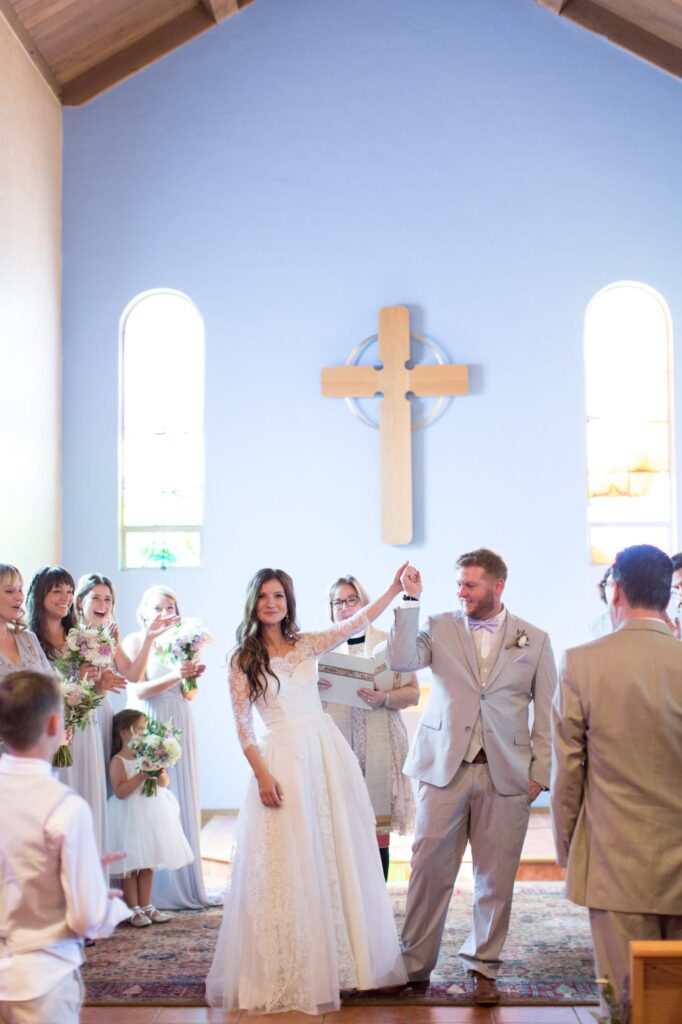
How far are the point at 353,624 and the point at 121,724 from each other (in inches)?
70.6

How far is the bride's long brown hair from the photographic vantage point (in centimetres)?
438

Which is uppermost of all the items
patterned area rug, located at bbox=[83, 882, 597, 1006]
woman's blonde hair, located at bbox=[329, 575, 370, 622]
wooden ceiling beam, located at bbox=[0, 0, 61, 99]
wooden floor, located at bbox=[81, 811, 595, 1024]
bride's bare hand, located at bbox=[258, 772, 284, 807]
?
wooden ceiling beam, located at bbox=[0, 0, 61, 99]

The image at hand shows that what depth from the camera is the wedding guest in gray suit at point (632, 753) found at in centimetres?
313

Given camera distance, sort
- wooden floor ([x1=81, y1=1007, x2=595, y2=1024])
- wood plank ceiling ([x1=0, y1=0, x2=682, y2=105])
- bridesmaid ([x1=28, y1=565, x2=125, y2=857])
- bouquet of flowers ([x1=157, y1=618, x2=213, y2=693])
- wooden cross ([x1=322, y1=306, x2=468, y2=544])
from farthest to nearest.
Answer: wooden cross ([x1=322, y1=306, x2=468, y2=544]) → wood plank ceiling ([x1=0, y1=0, x2=682, y2=105]) → bouquet of flowers ([x1=157, y1=618, x2=213, y2=693]) → bridesmaid ([x1=28, y1=565, x2=125, y2=857]) → wooden floor ([x1=81, y1=1007, x2=595, y2=1024])

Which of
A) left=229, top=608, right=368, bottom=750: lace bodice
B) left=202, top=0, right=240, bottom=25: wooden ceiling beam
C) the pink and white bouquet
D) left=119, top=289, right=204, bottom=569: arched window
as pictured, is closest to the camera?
left=229, top=608, right=368, bottom=750: lace bodice

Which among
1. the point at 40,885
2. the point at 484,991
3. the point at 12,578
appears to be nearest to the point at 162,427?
the point at 12,578

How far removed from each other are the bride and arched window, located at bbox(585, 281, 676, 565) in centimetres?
407

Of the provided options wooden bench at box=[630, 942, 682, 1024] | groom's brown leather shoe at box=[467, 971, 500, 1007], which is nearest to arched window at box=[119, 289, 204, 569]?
groom's brown leather shoe at box=[467, 971, 500, 1007]

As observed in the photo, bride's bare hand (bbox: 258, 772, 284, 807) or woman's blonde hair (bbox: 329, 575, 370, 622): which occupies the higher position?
woman's blonde hair (bbox: 329, 575, 370, 622)

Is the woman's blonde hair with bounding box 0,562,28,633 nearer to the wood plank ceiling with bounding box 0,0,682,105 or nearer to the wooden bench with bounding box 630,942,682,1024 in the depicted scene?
the wooden bench with bounding box 630,942,682,1024

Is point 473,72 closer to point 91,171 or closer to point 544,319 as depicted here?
point 544,319

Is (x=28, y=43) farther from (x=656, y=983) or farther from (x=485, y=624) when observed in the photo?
(x=656, y=983)

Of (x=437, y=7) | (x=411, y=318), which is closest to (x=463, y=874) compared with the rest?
(x=411, y=318)

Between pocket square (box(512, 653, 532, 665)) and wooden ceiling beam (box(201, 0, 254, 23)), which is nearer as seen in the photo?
pocket square (box(512, 653, 532, 665))
